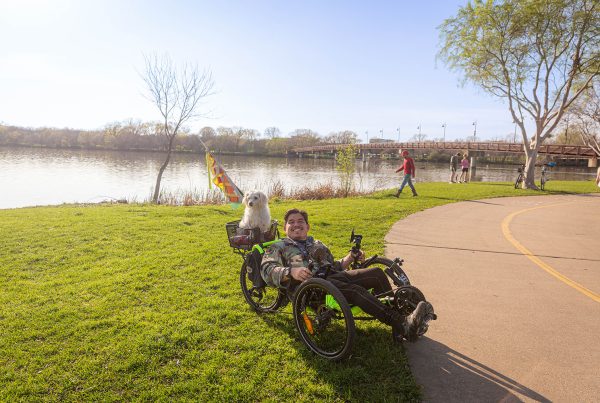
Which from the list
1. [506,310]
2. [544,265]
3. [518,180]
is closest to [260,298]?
[506,310]

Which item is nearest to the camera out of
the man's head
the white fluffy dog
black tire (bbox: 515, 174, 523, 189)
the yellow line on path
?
the man's head

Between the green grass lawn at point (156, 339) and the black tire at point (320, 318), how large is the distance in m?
0.13

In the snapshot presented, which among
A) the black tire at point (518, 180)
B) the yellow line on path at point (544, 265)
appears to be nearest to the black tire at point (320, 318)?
the yellow line on path at point (544, 265)

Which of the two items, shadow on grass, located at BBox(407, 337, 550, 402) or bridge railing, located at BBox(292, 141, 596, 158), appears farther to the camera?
bridge railing, located at BBox(292, 141, 596, 158)

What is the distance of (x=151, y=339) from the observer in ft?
11.4

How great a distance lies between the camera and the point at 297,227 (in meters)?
3.76

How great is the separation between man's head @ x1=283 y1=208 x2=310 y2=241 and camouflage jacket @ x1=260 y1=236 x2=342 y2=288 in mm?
71

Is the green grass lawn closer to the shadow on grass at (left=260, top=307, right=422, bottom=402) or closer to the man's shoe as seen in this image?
the shadow on grass at (left=260, top=307, right=422, bottom=402)

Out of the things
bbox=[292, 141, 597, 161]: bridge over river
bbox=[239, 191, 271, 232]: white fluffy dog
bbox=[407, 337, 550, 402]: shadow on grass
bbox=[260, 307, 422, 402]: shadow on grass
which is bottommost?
bbox=[407, 337, 550, 402]: shadow on grass

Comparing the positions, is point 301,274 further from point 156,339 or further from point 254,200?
point 254,200

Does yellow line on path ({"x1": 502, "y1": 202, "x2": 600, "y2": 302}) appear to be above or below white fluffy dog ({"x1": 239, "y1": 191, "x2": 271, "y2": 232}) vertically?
below

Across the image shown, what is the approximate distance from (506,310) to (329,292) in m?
2.68

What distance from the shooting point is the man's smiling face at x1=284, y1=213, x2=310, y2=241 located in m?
3.76

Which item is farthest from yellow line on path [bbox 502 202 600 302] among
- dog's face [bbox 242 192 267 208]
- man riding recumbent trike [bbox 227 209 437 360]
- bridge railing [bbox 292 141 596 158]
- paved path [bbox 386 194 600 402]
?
bridge railing [bbox 292 141 596 158]
